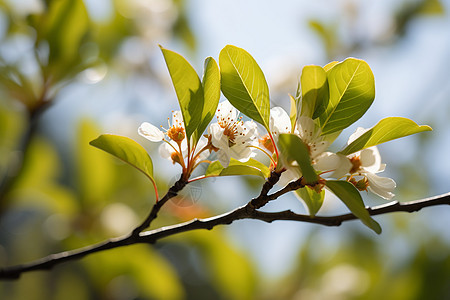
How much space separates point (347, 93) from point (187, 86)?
142mm

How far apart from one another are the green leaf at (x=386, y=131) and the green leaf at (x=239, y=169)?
0.08 m

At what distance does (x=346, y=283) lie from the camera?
1275 millimetres

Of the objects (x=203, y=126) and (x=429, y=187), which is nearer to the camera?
(x=203, y=126)

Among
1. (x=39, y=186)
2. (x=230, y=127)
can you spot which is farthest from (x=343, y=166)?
(x=39, y=186)

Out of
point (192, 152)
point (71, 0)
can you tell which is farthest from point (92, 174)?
point (192, 152)

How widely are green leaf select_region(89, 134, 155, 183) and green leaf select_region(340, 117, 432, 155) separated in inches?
7.6

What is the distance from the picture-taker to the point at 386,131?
1.21ft

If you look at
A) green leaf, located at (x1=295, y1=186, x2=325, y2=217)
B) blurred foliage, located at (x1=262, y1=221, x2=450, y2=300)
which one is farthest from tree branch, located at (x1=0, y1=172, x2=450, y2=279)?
blurred foliage, located at (x1=262, y1=221, x2=450, y2=300)

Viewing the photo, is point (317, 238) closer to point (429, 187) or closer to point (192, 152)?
point (429, 187)

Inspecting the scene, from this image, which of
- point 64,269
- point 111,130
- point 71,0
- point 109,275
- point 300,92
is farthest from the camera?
point 64,269

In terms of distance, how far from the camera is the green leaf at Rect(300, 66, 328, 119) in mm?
346

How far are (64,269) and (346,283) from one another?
1046 millimetres

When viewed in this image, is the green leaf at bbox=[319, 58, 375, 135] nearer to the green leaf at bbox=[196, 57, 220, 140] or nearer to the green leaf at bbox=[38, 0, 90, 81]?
the green leaf at bbox=[196, 57, 220, 140]

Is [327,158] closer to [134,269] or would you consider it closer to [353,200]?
[353,200]
